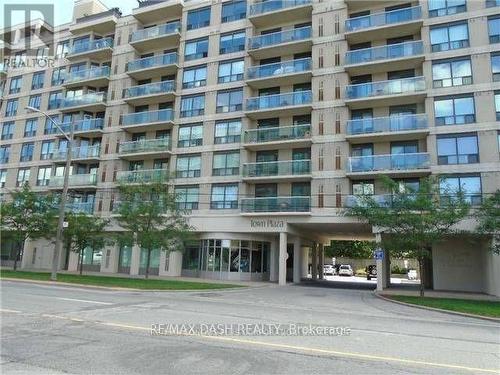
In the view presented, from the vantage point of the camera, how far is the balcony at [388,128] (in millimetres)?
28531

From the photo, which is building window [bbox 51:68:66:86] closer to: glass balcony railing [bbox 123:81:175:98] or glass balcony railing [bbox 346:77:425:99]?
glass balcony railing [bbox 123:81:175:98]

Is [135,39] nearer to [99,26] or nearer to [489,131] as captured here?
[99,26]

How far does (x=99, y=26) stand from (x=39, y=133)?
1247 centimetres

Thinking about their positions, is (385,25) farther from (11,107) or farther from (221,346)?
(11,107)

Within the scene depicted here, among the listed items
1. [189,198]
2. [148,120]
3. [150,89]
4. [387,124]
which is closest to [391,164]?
[387,124]

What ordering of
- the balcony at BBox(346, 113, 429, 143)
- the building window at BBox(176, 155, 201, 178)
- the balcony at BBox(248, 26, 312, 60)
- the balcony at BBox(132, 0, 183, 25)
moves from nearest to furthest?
the balcony at BBox(346, 113, 429, 143) < the balcony at BBox(248, 26, 312, 60) < the building window at BBox(176, 155, 201, 178) < the balcony at BBox(132, 0, 183, 25)

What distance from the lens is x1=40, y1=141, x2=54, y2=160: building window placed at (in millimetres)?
42812

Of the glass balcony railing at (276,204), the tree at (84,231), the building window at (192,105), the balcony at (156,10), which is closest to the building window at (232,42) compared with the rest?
the building window at (192,105)

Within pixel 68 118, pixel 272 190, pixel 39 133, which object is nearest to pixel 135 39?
pixel 68 118

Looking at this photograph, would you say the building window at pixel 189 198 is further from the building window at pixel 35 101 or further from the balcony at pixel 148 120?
the building window at pixel 35 101

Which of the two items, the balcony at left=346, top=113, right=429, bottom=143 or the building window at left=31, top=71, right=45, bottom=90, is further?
the building window at left=31, top=71, right=45, bottom=90

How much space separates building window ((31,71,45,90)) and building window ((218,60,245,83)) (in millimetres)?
22151

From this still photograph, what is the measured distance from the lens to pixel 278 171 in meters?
32.2

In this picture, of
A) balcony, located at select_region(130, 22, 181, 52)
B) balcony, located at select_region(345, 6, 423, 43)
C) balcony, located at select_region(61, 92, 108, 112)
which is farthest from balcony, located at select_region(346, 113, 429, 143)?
balcony, located at select_region(61, 92, 108, 112)
